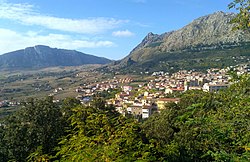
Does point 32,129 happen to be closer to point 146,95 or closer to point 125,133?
point 125,133

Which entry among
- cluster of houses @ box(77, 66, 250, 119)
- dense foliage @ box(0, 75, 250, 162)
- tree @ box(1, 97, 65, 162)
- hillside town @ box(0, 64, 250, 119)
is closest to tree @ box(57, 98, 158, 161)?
dense foliage @ box(0, 75, 250, 162)

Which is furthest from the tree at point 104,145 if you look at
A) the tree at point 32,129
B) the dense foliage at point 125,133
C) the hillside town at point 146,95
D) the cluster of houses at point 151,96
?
the cluster of houses at point 151,96

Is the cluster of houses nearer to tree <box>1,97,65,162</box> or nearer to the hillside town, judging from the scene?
the hillside town

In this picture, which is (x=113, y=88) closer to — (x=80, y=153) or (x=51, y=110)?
(x=51, y=110)

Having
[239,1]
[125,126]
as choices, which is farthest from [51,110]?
[239,1]

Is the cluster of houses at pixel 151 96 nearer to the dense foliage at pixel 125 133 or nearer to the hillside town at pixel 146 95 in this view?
the hillside town at pixel 146 95

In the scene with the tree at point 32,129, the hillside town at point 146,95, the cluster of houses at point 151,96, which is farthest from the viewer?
the hillside town at point 146,95

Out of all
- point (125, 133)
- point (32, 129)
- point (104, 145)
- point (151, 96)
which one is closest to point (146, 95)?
point (151, 96)

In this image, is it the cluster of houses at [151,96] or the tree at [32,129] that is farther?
the cluster of houses at [151,96]
